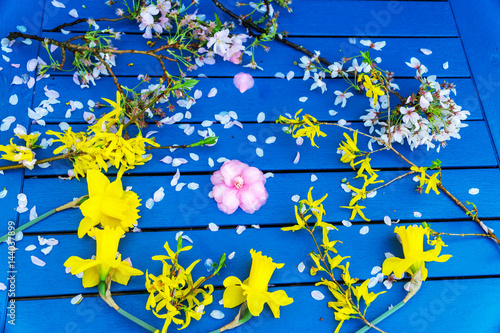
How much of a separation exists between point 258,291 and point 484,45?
1088 mm

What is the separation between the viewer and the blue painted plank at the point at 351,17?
4.11ft

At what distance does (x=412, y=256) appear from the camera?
38.6 inches

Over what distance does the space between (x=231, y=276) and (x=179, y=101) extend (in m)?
0.50

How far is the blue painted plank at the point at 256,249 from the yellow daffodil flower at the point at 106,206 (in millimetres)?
74

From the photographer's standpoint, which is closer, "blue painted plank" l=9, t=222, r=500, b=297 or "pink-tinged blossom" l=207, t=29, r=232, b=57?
"blue painted plank" l=9, t=222, r=500, b=297

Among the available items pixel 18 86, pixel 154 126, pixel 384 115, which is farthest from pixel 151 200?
pixel 384 115

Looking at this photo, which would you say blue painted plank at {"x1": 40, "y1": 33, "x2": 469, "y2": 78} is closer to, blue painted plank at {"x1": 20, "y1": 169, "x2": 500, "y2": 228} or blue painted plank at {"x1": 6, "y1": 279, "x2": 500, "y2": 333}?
blue painted plank at {"x1": 20, "y1": 169, "x2": 500, "y2": 228}

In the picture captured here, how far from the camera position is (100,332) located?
3.10 feet

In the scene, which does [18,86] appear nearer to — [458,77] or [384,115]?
[384,115]

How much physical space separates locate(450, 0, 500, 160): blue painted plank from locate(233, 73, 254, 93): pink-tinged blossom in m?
0.71

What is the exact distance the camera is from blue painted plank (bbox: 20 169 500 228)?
1.04 metres

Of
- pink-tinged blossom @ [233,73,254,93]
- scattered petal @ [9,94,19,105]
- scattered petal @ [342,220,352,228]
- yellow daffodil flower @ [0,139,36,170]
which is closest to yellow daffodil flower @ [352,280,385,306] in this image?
scattered petal @ [342,220,352,228]

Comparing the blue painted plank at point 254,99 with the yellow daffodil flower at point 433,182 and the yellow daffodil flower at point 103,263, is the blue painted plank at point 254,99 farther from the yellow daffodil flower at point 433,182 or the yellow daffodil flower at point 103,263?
the yellow daffodil flower at point 103,263

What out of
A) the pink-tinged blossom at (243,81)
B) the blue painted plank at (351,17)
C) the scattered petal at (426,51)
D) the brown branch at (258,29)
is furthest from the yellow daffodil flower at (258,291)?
the scattered petal at (426,51)
